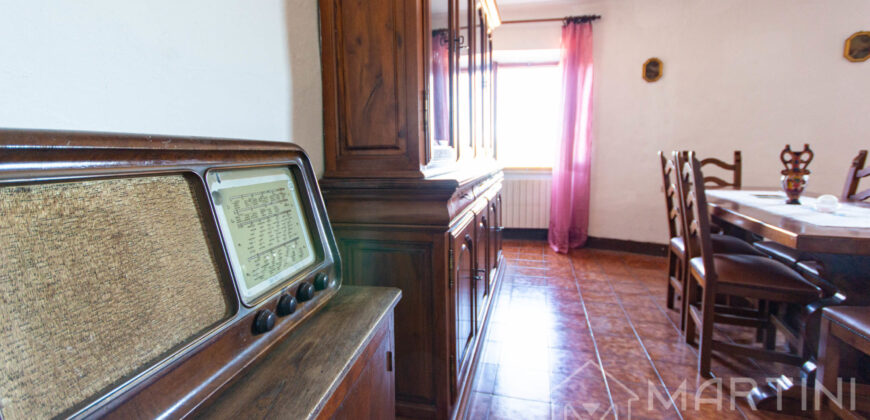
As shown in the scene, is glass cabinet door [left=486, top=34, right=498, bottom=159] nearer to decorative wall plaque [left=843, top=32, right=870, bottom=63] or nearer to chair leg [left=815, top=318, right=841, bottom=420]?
chair leg [left=815, top=318, right=841, bottom=420]

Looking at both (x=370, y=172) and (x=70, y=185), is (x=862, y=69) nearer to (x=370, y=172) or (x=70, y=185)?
(x=370, y=172)

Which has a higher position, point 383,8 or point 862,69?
point 862,69

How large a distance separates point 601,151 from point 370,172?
3.38 metres

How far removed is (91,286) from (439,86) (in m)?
1.25

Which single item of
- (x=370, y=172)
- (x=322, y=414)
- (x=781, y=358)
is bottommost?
(x=781, y=358)

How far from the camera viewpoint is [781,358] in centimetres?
167

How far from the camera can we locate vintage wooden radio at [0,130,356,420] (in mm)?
339

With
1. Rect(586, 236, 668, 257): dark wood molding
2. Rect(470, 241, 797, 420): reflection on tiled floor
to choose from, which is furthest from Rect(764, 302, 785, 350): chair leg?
Rect(586, 236, 668, 257): dark wood molding

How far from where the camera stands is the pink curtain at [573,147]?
3887mm

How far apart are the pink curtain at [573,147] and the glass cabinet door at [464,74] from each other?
2.22m

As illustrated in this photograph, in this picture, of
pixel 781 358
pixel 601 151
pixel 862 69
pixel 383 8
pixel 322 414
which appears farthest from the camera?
pixel 601 151

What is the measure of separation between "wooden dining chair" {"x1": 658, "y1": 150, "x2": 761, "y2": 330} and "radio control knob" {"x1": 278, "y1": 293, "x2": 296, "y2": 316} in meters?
1.99

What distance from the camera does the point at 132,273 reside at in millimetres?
437

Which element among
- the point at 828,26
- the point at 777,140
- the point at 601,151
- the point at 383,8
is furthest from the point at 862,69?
the point at 383,8
